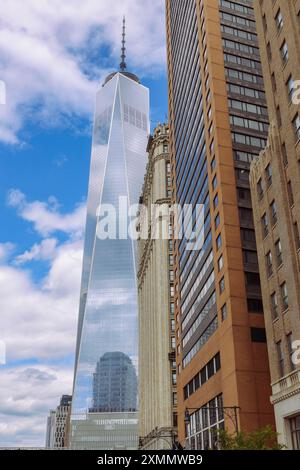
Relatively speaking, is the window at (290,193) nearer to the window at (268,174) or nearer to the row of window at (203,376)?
the window at (268,174)

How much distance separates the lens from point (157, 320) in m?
118

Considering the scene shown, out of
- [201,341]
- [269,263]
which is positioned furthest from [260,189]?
[201,341]

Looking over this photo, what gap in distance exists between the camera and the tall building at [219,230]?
52.2m

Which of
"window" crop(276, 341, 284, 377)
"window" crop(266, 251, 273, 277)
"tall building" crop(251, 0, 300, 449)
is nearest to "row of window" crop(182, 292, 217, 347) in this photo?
"window" crop(266, 251, 273, 277)

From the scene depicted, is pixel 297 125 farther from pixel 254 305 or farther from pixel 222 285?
pixel 222 285

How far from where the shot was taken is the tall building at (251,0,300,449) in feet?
126

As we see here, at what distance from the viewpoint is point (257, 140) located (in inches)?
2662

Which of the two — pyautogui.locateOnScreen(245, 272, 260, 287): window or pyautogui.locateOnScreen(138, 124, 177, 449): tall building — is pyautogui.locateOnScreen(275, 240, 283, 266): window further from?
pyautogui.locateOnScreen(138, 124, 177, 449): tall building

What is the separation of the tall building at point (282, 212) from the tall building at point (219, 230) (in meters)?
9.27

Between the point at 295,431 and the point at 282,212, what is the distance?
16.4m

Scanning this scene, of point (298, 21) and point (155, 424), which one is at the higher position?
point (298, 21)
